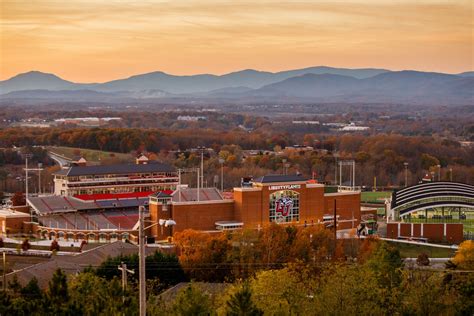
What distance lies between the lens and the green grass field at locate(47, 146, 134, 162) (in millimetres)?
117131

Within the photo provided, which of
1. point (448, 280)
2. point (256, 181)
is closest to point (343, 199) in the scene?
point (256, 181)

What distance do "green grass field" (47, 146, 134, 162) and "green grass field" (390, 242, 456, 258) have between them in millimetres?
61621

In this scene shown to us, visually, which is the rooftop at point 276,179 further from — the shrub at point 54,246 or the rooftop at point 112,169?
the rooftop at point 112,169

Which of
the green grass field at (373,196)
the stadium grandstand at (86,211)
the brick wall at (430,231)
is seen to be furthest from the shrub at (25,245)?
the green grass field at (373,196)

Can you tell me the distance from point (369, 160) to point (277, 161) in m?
11.5

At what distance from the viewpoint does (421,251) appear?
55875 millimetres

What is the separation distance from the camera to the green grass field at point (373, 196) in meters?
85.1

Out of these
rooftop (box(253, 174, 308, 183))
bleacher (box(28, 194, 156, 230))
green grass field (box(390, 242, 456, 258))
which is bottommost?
green grass field (box(390, 242, 456, 258))

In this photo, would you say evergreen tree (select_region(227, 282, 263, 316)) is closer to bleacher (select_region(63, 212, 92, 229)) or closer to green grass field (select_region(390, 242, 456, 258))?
green grass field (select_region(390, 242, 456, 258))

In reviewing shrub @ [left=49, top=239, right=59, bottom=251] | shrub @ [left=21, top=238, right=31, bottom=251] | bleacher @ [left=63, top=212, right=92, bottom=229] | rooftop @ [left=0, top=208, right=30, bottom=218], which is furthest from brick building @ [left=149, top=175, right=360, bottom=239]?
rooftop @ [left=0, top=208, right=30, bottom=218]

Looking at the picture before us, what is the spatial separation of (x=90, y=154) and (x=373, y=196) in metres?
46.4

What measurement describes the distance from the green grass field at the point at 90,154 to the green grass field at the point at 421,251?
202 feet

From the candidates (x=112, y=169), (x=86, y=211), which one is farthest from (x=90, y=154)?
(x=86, y=211)

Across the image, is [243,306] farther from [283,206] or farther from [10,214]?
[10,214]
